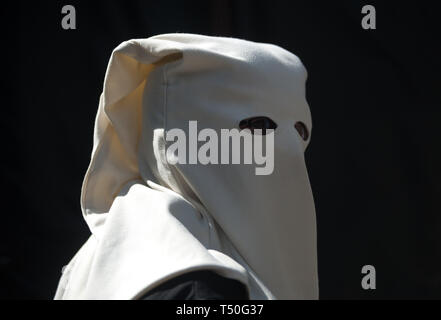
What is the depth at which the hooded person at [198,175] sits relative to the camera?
1.71m

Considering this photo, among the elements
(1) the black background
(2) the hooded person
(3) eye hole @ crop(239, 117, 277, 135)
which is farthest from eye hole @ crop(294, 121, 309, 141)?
(1) the black background

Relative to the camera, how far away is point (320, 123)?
321 centimetres

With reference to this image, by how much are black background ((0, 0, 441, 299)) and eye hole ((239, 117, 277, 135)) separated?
52.5 inches

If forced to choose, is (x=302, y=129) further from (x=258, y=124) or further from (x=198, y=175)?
(x=198, y=175)

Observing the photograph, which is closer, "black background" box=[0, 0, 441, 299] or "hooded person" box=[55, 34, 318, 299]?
"hooded person" box=[55, 34, 318, 299]

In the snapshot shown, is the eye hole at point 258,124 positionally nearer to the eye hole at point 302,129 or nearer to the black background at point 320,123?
the eye hole at point 302,129

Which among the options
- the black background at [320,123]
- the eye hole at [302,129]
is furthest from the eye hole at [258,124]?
the black background at [320,123]

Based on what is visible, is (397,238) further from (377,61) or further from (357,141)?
(377,61)

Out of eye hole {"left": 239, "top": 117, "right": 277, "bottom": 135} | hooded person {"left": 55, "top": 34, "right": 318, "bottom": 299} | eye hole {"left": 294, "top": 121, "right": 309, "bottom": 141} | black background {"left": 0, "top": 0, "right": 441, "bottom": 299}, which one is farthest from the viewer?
black background {"left": 0, "top": 0, "right": 441, "bottom": 299}

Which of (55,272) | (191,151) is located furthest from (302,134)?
(55,272)

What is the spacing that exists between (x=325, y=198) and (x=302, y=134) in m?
1.25

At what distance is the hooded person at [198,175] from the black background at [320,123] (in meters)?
1.14

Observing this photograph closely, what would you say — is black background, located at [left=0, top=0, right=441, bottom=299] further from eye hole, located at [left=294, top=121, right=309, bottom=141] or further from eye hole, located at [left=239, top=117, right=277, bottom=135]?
eye hole, located at [left=239, top=117, right=277, bottom=135]

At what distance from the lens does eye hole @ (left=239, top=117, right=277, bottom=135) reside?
1.87 metres
